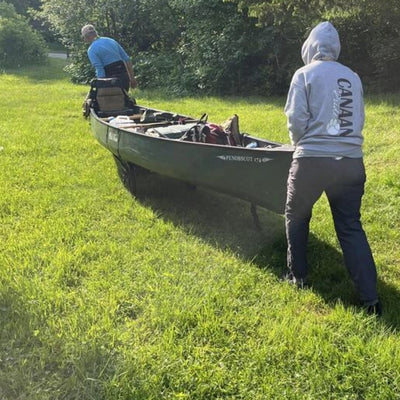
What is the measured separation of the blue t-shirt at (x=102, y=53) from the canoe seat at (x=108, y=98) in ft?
2.63

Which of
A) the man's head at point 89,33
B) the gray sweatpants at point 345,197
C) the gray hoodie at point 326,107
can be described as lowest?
the gray sweatpants at point 345,197

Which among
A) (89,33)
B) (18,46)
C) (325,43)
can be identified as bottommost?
(325,43)

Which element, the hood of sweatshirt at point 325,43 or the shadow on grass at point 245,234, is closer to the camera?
the hood of sweatshirt at point 325,43

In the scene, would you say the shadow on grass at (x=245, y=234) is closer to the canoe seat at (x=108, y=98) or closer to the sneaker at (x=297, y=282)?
the sneaker at (x=297, y=282)

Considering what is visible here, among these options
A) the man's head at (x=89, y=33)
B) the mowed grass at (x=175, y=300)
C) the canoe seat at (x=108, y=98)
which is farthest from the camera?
the man's head at (x=89, y=33)

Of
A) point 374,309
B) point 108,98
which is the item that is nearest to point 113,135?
point 108,98

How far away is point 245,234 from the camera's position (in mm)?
4898

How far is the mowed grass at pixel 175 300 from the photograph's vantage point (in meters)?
2.86

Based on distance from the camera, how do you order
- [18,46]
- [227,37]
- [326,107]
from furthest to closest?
1. [18,46]
2. [227,37]
3. [326,107]

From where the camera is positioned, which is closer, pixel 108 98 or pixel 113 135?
pixel 113 135

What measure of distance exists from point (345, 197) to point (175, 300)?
60.4 inches

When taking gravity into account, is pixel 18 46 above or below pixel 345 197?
above

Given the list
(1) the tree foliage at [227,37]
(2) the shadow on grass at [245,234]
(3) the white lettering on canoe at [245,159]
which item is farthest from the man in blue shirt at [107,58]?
(3) the white lettering on canoe at [245,159]

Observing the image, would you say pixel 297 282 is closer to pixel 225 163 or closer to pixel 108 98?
pixel 225 163
